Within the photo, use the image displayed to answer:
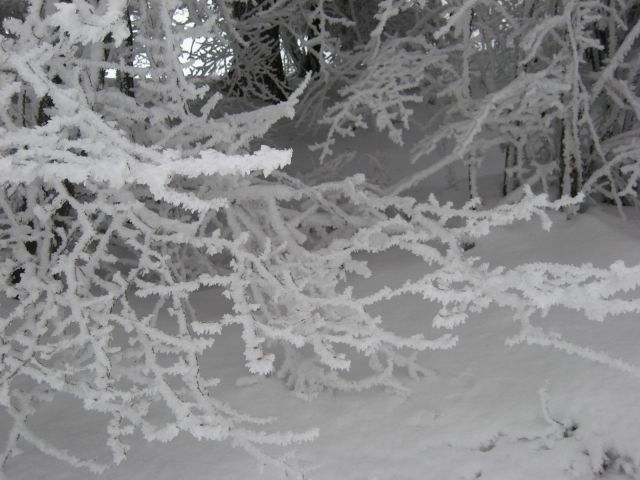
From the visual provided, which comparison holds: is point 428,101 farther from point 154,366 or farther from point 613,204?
point 154,366

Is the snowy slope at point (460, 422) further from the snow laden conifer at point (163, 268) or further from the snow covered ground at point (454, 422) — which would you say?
Result: the snow laden conifer at point (163, 268)

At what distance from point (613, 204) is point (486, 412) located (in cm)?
262

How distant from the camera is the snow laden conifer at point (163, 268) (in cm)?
177

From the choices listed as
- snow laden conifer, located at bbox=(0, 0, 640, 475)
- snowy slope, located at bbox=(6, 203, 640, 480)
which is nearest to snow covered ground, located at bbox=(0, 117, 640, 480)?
snowy slope, located at bbox=(6, 203, 640, 480)

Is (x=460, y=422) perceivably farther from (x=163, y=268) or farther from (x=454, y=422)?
(x=163, y=268)

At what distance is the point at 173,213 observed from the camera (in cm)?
420

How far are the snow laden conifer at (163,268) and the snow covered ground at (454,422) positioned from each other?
0.35 feet

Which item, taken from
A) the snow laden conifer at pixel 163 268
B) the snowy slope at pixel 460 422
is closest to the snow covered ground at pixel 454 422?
the snowy slope at pixel 460 422

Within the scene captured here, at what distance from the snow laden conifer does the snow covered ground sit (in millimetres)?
108

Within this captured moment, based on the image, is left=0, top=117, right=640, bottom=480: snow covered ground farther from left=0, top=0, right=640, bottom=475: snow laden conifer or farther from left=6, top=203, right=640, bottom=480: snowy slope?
left=0, top=0, right=640, bottom=475: snow laden conifer

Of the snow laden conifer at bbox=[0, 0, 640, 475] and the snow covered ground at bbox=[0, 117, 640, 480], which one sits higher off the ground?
the snow laden conifer at bbox=[0, 0, 640, 475]

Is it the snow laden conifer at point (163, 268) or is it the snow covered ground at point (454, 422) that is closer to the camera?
the snow laden conifer at point (163, 268)

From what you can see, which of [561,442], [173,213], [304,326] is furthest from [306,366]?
[173,213]

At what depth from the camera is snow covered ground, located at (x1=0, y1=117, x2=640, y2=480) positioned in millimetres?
2395
